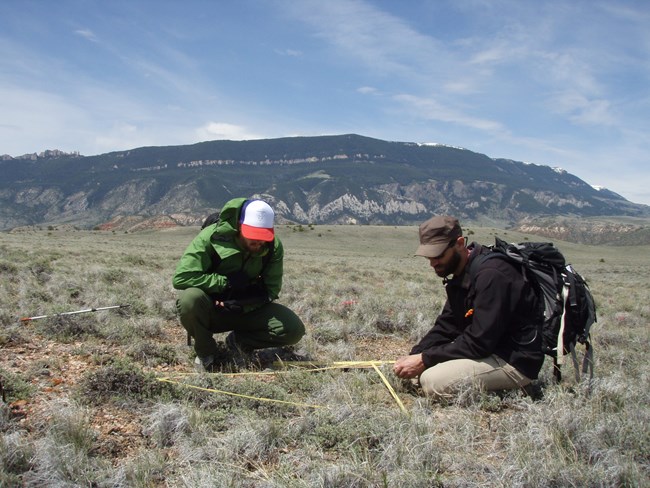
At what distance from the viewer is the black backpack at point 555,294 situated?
3736 mm

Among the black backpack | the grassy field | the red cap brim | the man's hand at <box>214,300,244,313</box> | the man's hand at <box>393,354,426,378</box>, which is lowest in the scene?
the grassy field

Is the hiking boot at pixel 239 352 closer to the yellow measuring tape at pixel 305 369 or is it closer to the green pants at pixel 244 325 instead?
the green pants at pixel 244 325

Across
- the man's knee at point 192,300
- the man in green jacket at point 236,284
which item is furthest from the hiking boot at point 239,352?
the man's knee at point 192,300

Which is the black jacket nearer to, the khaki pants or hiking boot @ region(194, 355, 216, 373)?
the khaki pants

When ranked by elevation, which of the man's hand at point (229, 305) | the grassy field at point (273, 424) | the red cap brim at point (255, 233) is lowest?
the grassy field at point (273, 424)

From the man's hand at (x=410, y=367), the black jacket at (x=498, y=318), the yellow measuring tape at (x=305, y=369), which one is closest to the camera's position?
the black jacket at (x=498, y=318)

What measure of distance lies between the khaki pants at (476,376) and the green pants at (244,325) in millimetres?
1813

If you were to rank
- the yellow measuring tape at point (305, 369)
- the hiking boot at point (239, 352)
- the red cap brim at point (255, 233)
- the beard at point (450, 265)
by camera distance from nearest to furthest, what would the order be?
the yellow measuring tape at point (305, 369)
the beard at point (450, 265)
the red cap brim at point (255, 233)
the hiking boot at point (239, 352)

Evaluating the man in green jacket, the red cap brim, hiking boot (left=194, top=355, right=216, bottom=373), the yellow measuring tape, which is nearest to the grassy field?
the yellow measuring tape

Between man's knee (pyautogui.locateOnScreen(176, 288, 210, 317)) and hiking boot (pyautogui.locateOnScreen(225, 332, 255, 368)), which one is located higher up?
man's knee (pyautogui.locateOnScreen(176, 288, 210, 317))

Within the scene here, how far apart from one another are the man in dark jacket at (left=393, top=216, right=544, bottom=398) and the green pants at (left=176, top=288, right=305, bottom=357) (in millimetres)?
1515

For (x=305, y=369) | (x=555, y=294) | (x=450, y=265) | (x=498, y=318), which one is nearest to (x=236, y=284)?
(x=305, y=369)

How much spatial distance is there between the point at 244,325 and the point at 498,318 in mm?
2759

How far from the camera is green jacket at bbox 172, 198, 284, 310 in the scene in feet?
15.4
